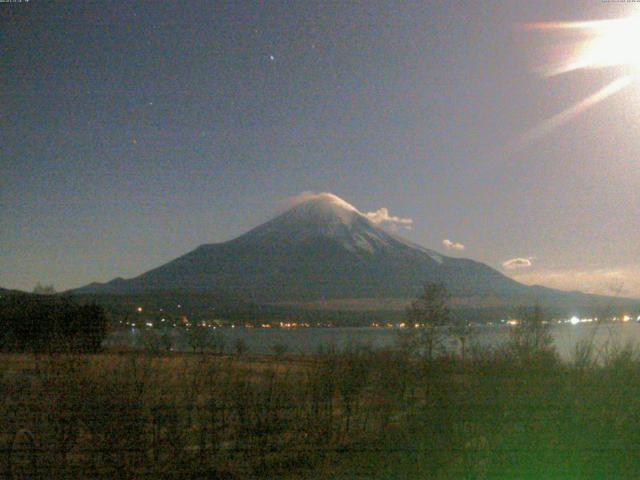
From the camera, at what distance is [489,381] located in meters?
9.36

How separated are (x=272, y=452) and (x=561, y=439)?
10.8ft

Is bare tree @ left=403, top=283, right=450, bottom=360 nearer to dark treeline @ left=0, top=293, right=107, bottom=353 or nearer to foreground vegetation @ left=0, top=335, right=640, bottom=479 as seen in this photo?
foreground vegetation @ left=0, top=335, right=640, bottom=479

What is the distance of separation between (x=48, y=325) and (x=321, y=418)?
642 cm

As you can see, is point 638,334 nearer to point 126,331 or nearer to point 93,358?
point 93,358

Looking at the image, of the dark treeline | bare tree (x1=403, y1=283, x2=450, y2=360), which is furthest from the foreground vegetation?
bare tree (x1=403, y1=283, x2=450, y2=360)

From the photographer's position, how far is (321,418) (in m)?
9.41

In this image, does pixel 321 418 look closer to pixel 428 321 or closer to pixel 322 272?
pixel 428 321

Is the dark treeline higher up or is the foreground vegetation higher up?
the dark treeline

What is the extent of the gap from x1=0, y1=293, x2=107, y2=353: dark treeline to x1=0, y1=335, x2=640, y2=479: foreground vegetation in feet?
1.29

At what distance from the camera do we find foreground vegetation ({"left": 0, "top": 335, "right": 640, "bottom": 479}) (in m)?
7.96

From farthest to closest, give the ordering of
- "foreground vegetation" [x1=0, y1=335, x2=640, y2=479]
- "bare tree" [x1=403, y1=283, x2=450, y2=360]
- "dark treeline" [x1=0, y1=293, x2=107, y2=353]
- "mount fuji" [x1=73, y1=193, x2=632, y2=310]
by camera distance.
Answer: "mount fuji" [x1=73, y1=193, x2=632, y2=310] → "bare tree" [x1=403, y1=283, x2=450, y2=360] → "dark treeline" [x1=0, y1=293, x2=107, y2=353] → "foreground vegetation" [x1=0, y1=335, x2=640, y2=479]

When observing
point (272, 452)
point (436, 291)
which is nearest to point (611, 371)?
point (272, 452)

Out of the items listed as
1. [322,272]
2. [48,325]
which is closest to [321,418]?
[48,325]

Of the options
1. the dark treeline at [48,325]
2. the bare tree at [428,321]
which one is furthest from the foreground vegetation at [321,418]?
the bare tree at [428,321]
